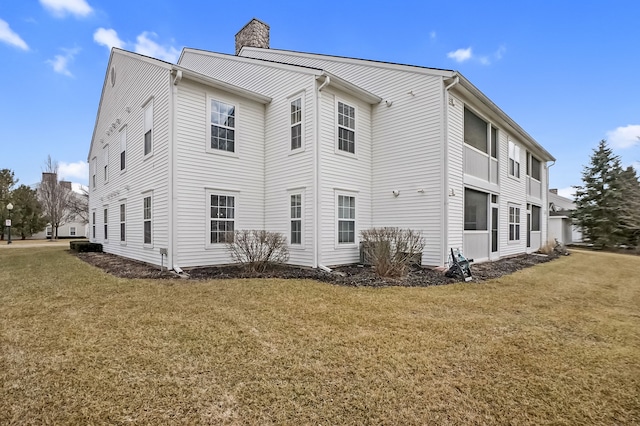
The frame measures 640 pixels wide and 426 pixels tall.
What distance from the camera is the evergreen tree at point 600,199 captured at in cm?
2462

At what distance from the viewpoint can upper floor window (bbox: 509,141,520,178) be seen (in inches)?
568

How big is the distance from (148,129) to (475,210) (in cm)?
1123

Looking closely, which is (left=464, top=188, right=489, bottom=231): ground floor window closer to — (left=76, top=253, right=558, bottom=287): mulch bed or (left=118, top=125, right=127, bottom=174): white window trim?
(left=76, top=253, right=558, bottom=287): mulch bed

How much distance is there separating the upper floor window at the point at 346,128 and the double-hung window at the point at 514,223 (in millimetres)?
8502

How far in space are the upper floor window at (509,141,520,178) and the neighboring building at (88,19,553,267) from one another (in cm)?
263

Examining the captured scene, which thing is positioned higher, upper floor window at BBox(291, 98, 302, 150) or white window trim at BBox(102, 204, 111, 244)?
upper floor window at BBox(291, 98, 302, 150)

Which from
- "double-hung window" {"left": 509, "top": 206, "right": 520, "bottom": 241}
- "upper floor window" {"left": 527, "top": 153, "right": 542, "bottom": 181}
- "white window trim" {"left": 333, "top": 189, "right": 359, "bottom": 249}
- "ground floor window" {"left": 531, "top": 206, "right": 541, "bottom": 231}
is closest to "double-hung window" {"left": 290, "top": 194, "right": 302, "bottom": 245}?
"white window trim" {"left": 333, "top": 189, "right": 359, "bottom": 249}

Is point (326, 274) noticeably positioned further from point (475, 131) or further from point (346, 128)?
point (475, 131)

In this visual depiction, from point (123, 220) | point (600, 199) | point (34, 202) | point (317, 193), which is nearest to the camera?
point (317, 193)

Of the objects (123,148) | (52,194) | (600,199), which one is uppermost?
(123,148)

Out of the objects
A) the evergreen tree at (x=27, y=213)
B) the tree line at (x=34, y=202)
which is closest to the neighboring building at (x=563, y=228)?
the tree line at (x=34, y=202)

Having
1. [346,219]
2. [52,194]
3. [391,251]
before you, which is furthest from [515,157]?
[52,194]

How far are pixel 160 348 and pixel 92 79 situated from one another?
62.6ft

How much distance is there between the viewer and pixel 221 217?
996 cm
